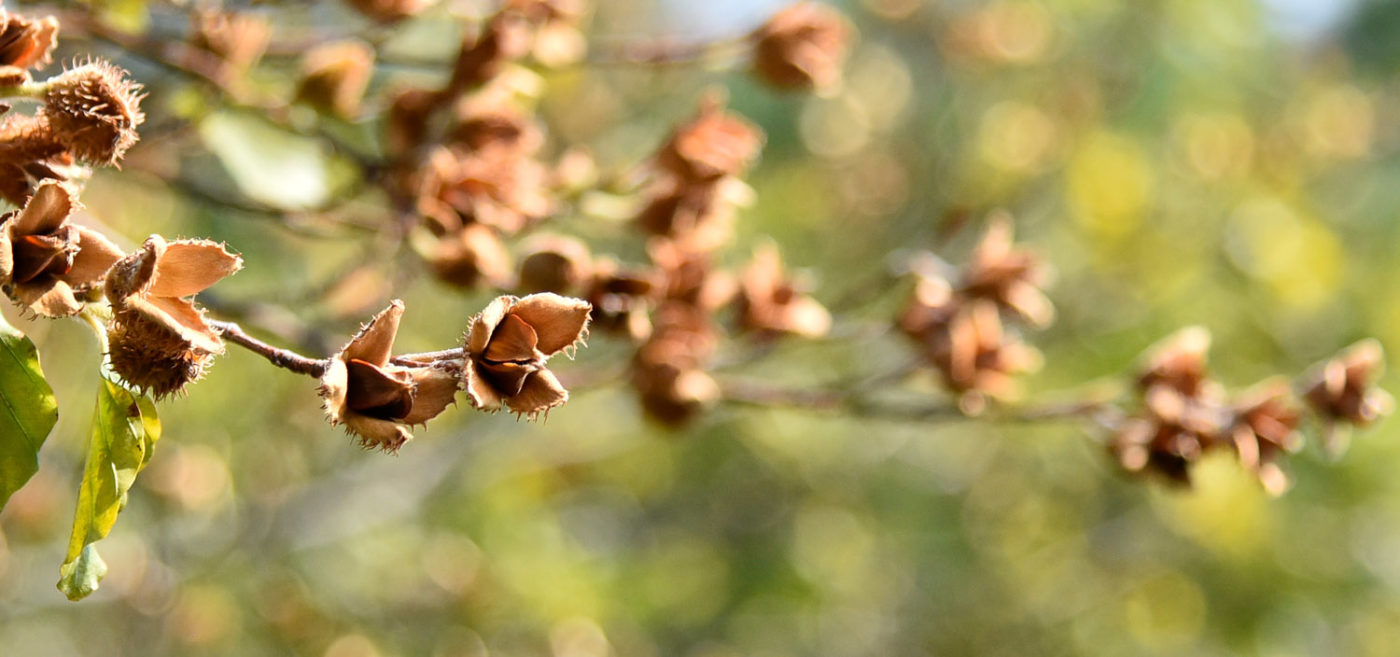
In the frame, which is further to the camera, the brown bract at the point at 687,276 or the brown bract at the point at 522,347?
the brown bract at the point at 687,276

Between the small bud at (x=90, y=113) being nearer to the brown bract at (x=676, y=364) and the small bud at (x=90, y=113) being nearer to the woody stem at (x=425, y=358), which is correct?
the woody stem at (x=425, y=358)

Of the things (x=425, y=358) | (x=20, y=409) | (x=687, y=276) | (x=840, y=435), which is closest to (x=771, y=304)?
(x=687, y=276)

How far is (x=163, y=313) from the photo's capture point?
34.0 inches

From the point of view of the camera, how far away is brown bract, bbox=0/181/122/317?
86 centimetres

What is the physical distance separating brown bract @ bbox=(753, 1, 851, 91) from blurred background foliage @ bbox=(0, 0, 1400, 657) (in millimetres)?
71

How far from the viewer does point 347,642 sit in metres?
3.92

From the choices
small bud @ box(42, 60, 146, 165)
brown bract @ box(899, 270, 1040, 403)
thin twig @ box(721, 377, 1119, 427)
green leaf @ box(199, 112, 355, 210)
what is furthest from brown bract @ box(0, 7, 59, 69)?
brown bract @ box(899, 270, 1040, 403)

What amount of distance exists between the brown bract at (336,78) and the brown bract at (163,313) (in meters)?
0.87

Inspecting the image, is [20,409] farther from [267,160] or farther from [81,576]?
[267,160]

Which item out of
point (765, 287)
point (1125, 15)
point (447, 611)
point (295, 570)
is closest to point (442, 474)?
point (447, 611)

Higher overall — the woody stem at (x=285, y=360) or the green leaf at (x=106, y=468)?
the woody stem at (x=285, y=360)

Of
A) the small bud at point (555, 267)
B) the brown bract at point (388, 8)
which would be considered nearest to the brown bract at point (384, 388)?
the small bud at point (555, 267)

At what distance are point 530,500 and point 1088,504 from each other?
2.82 m

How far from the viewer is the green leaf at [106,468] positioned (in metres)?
1.02
